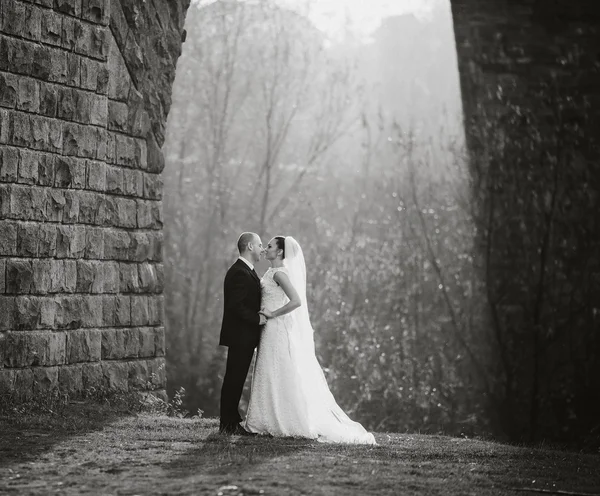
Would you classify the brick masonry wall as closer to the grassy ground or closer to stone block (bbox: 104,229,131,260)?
stone block (bbox: 104,229,131,260)

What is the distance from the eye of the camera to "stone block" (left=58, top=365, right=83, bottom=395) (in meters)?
9.19

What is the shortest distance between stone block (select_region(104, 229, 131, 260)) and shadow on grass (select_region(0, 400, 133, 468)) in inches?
57.4

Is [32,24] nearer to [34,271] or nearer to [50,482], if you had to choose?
[34,271]

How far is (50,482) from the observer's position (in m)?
5.94

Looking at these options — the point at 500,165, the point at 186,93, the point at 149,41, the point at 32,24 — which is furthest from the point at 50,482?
the point at 186,93

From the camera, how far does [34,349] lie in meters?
8.89

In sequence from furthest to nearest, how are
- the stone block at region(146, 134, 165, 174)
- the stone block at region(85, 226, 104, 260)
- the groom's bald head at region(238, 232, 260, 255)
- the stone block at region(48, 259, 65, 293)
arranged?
the stone block at region(146, 134, 165, 174), the stone block at region(85, 226, 104, 260), the stone block at region(48, 259, 65, 293), the groom's bald head at region(238, 232, 260, 255)

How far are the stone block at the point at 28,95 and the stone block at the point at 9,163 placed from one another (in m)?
0.39

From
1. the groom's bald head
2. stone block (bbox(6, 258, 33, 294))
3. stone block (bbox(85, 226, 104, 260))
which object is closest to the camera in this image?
the groom's bald head

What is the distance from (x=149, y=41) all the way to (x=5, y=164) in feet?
9.07

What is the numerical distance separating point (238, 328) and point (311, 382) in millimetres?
791

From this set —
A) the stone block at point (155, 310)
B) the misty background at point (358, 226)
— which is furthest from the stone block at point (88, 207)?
the misty background at point (358, 226)

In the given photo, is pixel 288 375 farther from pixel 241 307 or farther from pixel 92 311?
pixel 92 311

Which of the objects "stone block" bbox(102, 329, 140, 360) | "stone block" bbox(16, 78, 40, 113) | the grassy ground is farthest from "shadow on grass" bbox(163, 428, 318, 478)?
"stone block" bbox(16, 78, 40, 113)
